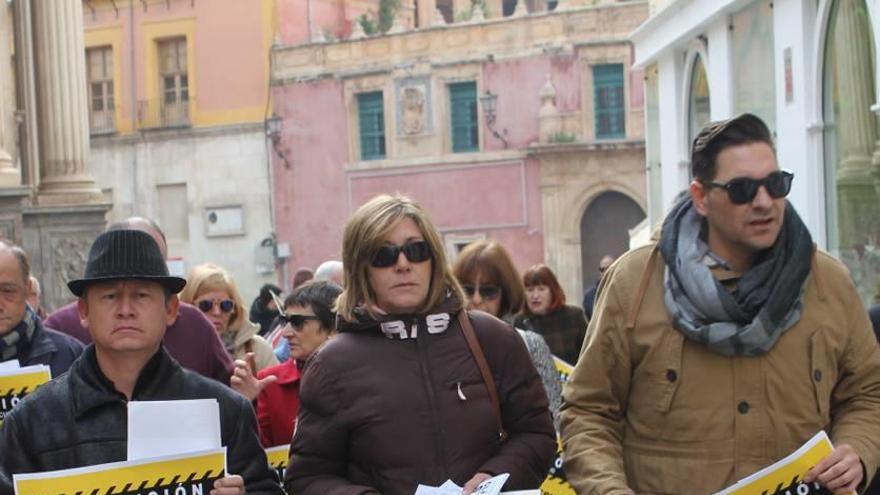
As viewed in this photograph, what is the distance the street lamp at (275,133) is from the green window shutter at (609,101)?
952 centimetres

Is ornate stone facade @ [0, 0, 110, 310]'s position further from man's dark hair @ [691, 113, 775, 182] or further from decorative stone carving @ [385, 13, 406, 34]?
decorative stone carving @ [385, 13, 406, 34]

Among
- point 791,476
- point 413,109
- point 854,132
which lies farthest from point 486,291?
point 413,109

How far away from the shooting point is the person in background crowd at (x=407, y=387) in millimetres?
4535

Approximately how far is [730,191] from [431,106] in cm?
3860

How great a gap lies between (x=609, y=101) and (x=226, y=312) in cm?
3372

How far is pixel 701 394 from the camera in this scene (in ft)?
13.9

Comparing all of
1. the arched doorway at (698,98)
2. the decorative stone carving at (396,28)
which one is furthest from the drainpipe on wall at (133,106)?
the arched doorway at (698,98)

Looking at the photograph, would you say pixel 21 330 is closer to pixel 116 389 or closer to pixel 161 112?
pixel 116 389

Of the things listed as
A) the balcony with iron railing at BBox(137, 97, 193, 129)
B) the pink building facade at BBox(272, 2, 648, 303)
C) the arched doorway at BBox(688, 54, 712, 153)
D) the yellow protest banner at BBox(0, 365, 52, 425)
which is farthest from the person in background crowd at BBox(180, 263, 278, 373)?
the balcony with iron railing at BBox(137, 97, 193, 129)

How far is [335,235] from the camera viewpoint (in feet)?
145

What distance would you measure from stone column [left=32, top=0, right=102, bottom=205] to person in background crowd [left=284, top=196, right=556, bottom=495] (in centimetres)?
1434

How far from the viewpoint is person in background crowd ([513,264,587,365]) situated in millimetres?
9781

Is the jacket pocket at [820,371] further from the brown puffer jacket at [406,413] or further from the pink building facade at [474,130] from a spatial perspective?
the pink building facade at [474,130]

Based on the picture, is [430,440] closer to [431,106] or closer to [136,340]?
[136,340]
